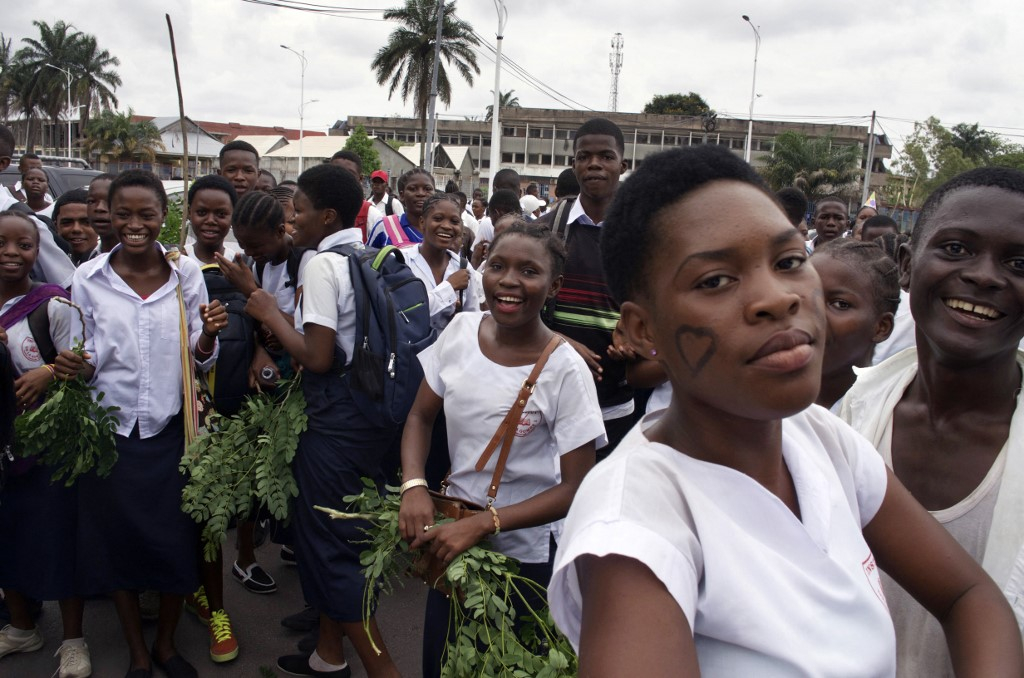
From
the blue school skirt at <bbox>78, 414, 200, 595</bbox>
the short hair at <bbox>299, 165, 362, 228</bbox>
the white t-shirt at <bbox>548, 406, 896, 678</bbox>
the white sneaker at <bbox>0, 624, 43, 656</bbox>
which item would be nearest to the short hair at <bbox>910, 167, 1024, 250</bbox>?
the white t-shirt at <bbox>548, 406, 896, 678</bbox>

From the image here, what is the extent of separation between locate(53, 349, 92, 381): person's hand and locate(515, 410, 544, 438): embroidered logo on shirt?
191cm

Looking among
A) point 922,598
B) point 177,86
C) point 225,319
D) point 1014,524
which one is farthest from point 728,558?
point 177,86

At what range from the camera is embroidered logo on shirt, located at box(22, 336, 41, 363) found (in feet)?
10.7

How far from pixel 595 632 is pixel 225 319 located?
9.14ft

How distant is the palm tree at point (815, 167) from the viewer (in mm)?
35594

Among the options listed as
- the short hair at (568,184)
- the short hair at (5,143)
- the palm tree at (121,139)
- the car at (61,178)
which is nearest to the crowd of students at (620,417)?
the short hair at (5,143)

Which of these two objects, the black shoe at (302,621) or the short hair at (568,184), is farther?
the short hair at (568,184)

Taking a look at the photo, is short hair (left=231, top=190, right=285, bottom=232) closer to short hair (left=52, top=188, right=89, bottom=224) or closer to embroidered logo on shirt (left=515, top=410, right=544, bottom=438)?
embroidered logo on shirt (left=515, top=410, right=544, bottom=438)

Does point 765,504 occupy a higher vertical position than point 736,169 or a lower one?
lower

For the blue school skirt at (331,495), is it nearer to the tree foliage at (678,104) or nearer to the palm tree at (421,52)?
the palm tree at (421,52)

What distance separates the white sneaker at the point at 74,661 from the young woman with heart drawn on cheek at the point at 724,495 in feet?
10.3

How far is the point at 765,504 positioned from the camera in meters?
1.10

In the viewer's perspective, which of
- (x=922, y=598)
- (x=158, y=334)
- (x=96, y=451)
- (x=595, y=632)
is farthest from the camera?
(x=158, y=334)

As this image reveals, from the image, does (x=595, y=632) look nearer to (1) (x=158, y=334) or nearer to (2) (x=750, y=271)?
(2) (x=750, y=271)
